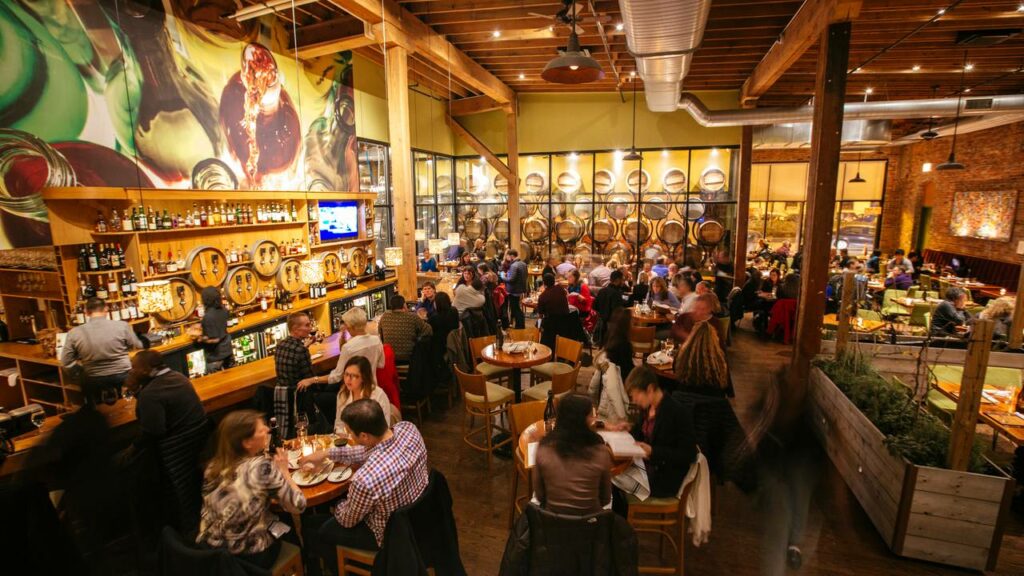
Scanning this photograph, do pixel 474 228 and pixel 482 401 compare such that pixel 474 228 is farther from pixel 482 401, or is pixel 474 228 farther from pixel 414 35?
pixel 482 401

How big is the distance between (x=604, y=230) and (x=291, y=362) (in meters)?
9.88

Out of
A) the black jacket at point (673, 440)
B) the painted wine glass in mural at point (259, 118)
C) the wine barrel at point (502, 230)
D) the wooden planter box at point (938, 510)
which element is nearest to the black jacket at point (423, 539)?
the black jacket at point (673, 440)

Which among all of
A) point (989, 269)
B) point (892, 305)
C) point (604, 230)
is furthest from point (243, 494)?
point (989, 269)

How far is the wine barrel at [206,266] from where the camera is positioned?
218 inches

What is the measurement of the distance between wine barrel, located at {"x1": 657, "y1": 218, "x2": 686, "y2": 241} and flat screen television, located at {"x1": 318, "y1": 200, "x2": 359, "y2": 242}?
735cm

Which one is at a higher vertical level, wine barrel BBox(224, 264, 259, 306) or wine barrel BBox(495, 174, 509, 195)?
wine barrel BBox(495, 174, 509, 195)

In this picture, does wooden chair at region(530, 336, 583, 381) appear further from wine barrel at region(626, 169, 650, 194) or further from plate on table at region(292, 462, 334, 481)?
wine barrel at region(626, 169, 650, 194)

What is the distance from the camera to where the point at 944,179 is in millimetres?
12258

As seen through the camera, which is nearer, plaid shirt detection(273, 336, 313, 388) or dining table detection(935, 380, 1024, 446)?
dining table detection(935, 380, 1024, 446)

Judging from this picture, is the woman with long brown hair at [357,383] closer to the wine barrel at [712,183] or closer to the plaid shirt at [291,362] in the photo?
the plaid shirt at [291,362]

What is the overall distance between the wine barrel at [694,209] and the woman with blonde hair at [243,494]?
11.3 meters

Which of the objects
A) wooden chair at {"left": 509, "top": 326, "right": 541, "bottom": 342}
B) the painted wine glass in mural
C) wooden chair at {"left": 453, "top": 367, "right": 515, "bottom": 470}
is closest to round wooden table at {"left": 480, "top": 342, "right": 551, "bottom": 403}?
wooden chair at {"left": 453, "top": 367, "right": 515, "bottom": 470}

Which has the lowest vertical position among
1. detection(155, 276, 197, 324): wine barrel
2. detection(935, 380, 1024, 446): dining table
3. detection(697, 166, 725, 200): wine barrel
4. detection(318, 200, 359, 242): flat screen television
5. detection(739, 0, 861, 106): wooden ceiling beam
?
detection(935, 380, 1024, 446): dining table

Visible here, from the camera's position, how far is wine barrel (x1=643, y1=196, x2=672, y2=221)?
12273mm
